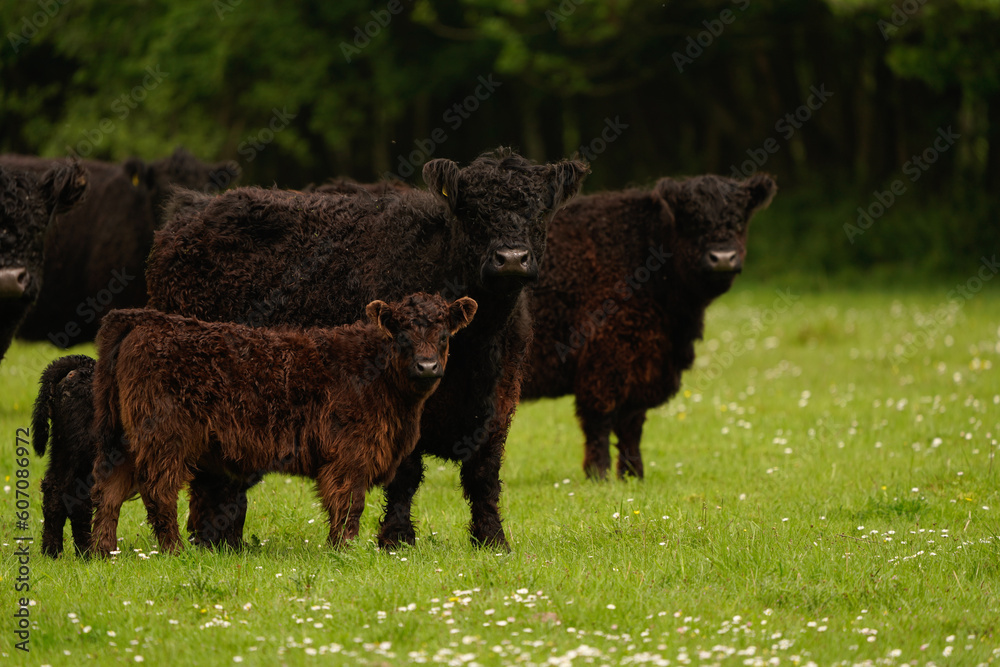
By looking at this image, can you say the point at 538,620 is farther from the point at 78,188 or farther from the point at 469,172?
the point at 78,188

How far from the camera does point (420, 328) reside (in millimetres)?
6324

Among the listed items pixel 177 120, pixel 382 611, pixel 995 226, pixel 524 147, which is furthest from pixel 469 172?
pixel 524 147

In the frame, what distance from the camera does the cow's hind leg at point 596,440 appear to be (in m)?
9.74

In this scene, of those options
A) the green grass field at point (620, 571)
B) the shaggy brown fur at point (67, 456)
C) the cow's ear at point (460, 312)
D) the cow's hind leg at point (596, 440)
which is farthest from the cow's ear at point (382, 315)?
the cow's hind leg at point (596, 440)

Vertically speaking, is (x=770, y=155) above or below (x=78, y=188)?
above

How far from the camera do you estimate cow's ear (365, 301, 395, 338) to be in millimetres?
6383

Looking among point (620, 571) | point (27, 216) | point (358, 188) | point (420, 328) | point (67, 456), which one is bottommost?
point (620, 571)

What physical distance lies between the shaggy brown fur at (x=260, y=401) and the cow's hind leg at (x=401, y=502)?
39cm

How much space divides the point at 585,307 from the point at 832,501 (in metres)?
2.74

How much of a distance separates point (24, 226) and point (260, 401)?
2.37m

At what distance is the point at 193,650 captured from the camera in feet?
15.9

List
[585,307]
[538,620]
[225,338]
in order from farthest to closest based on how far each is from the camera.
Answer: [585,307] < [225,338] < [538,620]

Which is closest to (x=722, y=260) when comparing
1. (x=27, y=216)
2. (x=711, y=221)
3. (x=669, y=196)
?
(x=711, y=221)

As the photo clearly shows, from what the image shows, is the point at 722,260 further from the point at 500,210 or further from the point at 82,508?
the point at 82,508
